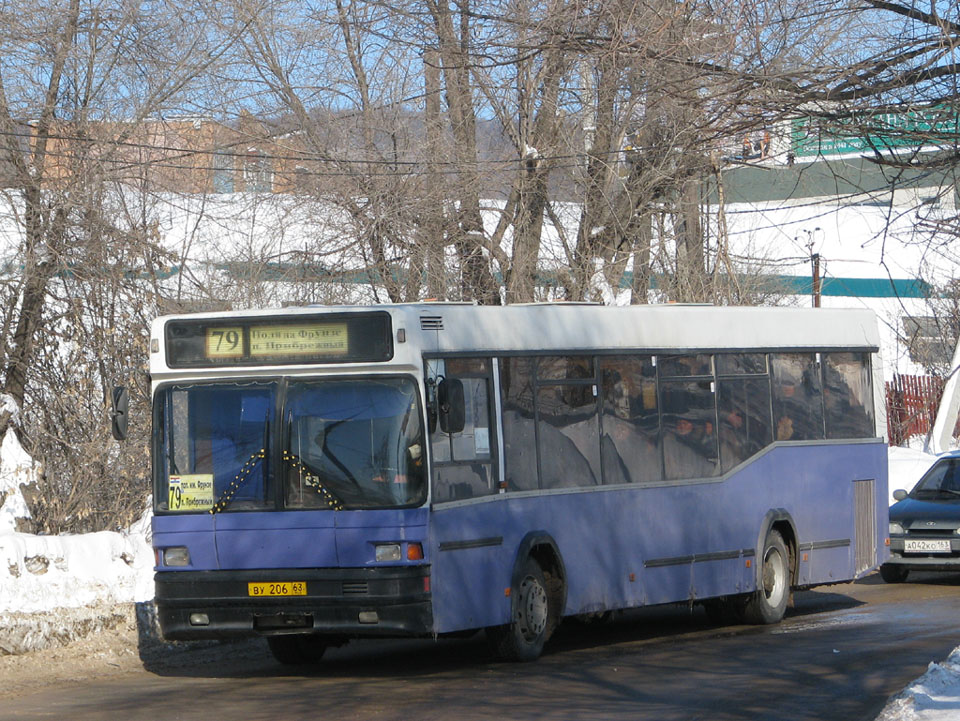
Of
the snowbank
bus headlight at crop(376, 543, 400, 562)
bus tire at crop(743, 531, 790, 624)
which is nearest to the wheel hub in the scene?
bus headlight at crop(376, 543, 400, 562)

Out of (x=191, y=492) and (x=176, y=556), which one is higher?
(x=191, y=492)

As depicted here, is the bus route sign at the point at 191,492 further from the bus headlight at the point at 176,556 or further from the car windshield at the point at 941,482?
the car windshield at the point at 941,482

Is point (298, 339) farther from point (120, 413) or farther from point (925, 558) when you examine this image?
point (925, 558)

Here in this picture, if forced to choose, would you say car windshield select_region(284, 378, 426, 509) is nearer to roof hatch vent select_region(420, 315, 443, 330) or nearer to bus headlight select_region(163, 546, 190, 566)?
roof hatch vent select_region(420, 315, 443, 330)

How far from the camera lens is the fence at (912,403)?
125 ft

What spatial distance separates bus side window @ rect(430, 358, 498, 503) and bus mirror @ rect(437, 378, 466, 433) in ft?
0.39

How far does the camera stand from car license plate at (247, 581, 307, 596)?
33.2ft

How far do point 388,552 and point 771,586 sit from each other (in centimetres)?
Answer: 537

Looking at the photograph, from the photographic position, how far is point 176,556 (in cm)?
1045

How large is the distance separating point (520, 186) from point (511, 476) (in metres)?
11.9

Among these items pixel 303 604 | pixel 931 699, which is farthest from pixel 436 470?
pixel 931 699

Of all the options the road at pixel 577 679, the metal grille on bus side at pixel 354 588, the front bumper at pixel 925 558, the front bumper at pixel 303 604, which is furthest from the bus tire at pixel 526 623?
the front bumper at pixel 925 558

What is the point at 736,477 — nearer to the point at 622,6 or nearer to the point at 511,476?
the point at 511,476

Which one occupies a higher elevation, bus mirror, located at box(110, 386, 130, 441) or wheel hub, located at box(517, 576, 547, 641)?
bus mirror, located at box(110, 386, 130, 441)
